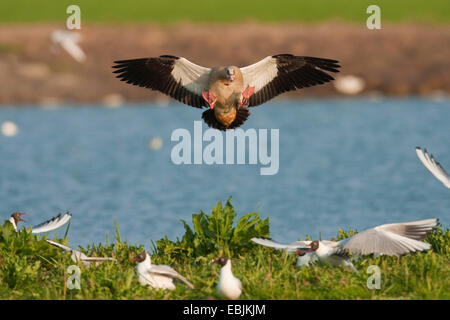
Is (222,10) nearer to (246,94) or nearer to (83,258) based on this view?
(246,94)

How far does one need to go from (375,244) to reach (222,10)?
130 ft

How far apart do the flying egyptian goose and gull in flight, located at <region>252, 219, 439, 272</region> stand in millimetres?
2276

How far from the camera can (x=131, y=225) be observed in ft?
50.0

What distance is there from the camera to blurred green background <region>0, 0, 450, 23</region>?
4550 cm

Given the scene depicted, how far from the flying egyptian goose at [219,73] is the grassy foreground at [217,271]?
1545mm

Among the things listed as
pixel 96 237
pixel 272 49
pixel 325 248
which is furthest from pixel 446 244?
pixel 272 49

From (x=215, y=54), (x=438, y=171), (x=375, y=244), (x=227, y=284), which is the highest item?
(x=215, y=54)

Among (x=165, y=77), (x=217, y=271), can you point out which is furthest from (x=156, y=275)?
(x=165, y=77)

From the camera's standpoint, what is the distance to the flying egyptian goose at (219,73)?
11133 mm

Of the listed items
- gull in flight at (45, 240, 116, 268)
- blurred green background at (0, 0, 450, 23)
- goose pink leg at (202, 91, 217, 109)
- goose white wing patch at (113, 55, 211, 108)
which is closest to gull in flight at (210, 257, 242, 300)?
gull in flight at (45, 240, 116, 268)

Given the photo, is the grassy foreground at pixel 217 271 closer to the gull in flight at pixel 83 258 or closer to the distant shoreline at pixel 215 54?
the gull in flight at pixel 83 258

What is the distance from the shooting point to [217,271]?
9094 mm

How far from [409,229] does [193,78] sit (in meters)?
3.72

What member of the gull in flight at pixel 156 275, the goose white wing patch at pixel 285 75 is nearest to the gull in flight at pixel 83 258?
the gull in flight at pixel 156 275
